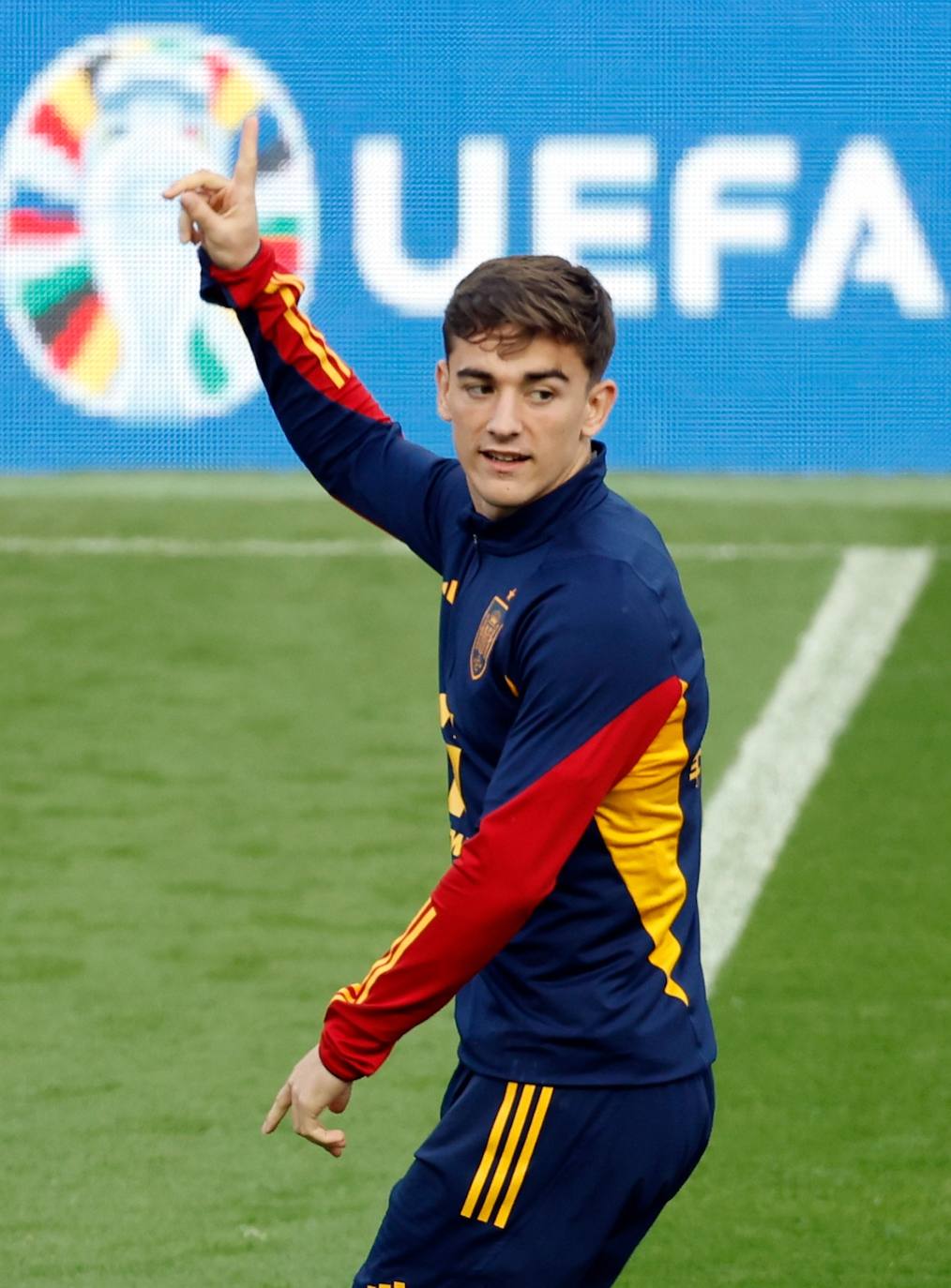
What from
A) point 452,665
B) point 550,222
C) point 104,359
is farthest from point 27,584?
point 452,665

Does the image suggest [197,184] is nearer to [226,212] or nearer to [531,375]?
[226,212]

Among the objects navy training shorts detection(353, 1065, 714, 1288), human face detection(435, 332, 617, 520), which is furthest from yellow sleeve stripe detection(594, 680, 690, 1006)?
human face detection(435, 332, 617, 520)

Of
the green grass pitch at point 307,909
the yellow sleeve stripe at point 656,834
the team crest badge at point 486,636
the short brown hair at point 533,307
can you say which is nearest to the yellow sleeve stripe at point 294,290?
the short brown hair at point 533,307

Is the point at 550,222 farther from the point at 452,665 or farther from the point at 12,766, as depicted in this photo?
the point at 452,665

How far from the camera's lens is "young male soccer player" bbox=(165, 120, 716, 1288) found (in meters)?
2.86

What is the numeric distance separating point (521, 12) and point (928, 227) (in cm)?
216

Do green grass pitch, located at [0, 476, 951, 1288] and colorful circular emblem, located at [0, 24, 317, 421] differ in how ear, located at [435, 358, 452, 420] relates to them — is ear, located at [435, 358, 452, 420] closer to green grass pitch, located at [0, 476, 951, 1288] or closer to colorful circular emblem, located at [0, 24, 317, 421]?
green grass pitch, located at [0, 476, 951, 1288]

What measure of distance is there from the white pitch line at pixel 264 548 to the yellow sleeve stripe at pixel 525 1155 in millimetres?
7567

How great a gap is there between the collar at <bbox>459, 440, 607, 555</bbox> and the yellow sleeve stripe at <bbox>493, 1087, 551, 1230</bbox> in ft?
2.28

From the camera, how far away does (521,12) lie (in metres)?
11.2

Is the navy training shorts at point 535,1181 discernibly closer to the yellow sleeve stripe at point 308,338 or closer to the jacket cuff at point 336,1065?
the jacket cuff at point 336,1065

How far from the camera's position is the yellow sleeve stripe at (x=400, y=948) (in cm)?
288

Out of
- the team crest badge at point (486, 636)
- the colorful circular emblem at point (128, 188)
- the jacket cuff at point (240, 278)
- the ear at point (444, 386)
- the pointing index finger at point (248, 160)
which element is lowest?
the team crest badge at point (486, 636)

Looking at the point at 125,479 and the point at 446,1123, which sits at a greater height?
the point at 125,479
